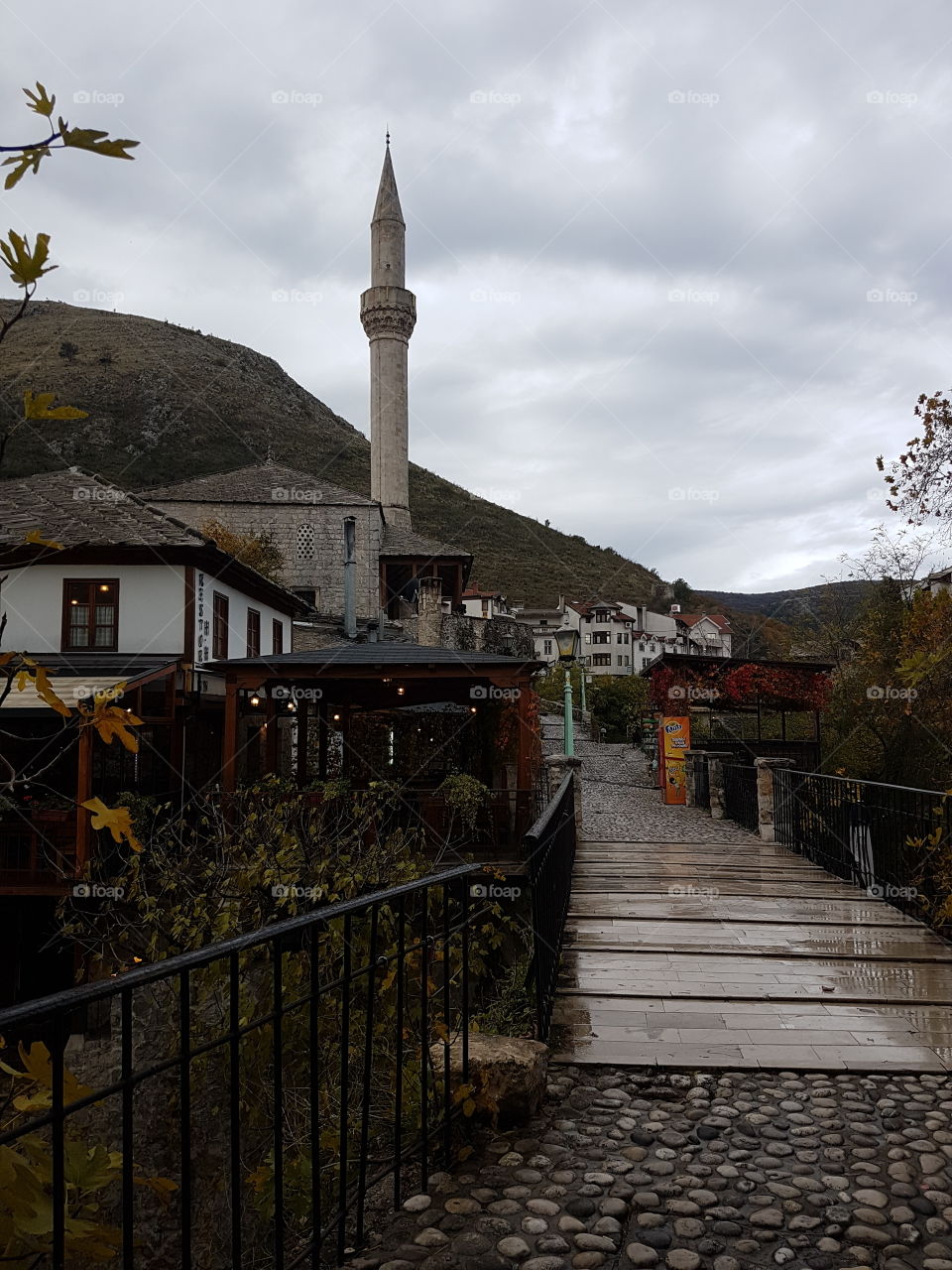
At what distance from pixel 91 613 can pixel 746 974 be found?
50.3 feet

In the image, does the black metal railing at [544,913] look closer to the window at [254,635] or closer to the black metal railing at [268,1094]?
the black metal railing at [268,1094]

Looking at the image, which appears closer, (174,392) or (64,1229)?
(64,1229)

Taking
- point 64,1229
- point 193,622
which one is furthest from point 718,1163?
point 193,622

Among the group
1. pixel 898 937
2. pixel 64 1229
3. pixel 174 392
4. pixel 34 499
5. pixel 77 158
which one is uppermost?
pixel 174 392

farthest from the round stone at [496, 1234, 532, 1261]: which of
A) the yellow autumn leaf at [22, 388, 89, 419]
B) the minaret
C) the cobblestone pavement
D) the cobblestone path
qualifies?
the minaret

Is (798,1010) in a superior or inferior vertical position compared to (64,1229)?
inferior

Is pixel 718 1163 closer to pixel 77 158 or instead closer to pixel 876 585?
pixel 77 158

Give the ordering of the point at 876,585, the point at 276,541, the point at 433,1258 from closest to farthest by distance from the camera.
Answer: the point at 433,1258
the point at 876,585
the point at 276,541

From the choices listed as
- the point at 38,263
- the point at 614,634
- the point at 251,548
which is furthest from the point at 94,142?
the point at 614,634

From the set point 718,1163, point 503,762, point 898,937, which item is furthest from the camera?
point 503,762

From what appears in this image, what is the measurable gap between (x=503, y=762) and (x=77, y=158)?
14.2 m

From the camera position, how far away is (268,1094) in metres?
5.14

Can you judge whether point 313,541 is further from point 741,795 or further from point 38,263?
point 38,263

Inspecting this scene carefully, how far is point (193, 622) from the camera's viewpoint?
682 inches
